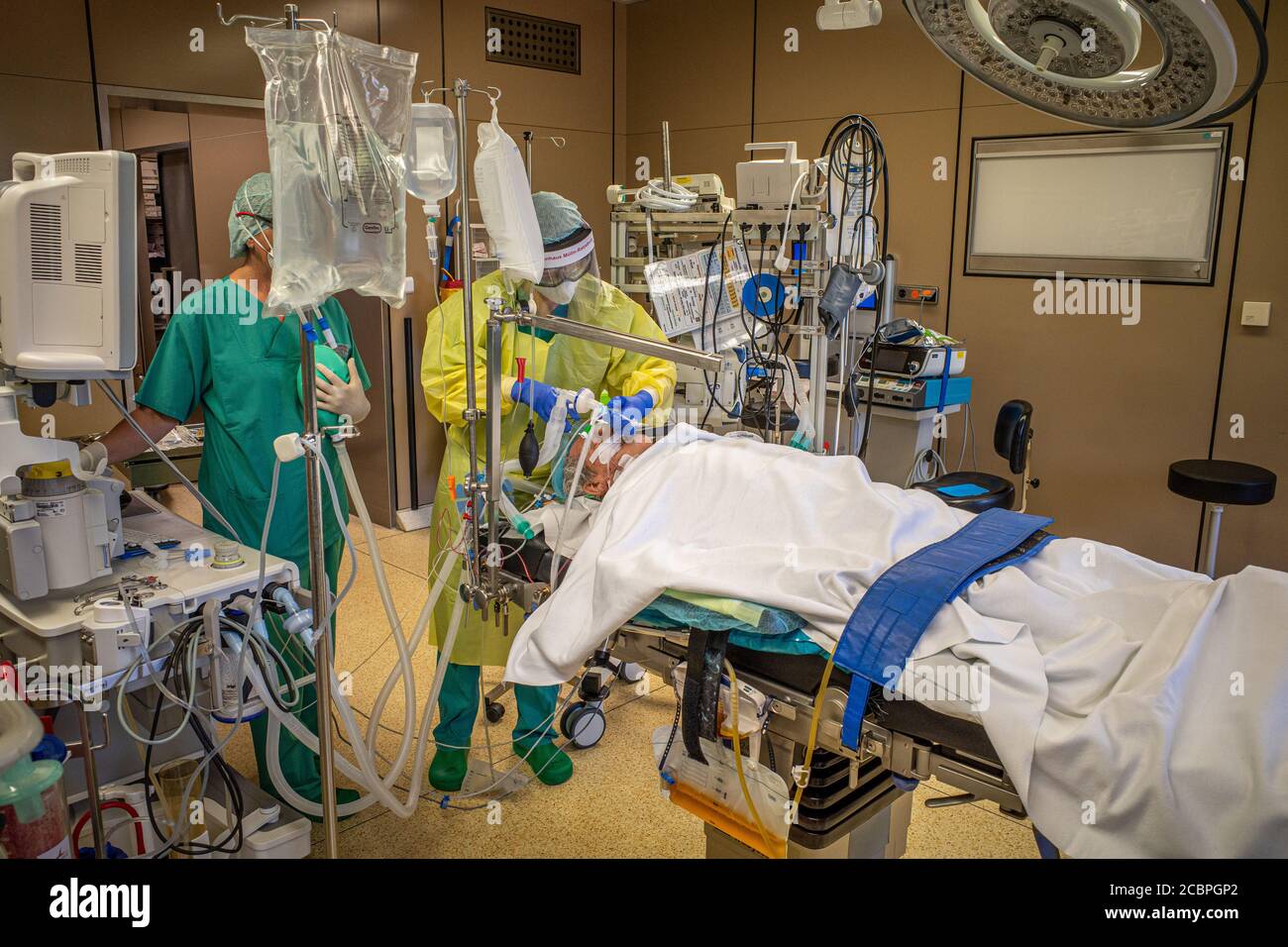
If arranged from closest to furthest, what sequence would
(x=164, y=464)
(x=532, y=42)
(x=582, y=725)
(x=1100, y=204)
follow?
(x=582, y=725)
(x=164, y=464)
(x=1100, y=204)
(x=532, y=42)

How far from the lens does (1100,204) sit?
3.90 meters

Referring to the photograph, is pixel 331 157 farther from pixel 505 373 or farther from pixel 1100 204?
pixel 1100 204

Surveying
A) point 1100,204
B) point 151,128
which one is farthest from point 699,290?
point 151,128

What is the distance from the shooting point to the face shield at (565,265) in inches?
94.6

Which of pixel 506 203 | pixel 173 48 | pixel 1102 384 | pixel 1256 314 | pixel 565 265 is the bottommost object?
pixel 1102 384

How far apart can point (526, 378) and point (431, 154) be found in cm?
71

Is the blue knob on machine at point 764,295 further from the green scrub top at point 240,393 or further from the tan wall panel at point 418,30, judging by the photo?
the tan wall panel at point 418,30

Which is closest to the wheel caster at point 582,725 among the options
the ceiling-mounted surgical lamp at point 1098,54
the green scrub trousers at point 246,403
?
the green scrub trousers at point 246,403

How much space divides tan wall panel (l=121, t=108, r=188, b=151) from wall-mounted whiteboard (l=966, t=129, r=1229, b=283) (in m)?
3.73

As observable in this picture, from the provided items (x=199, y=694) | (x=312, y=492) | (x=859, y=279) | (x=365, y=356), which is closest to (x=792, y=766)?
(x=312, y=492)

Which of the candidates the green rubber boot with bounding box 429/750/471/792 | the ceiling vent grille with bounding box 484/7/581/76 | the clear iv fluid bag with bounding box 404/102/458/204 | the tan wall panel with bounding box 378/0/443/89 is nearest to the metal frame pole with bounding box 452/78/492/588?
the clear iv fluid bag with bounding box 404/102/458/204

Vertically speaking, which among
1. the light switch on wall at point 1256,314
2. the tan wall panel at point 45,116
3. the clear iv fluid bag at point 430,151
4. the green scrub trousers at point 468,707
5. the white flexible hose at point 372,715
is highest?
the tan wall panel at point 45,116

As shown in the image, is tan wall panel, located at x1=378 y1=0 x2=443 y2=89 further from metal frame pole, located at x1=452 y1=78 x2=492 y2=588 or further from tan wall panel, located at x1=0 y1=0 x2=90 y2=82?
metal frame pole, located at x1=452 y1=78 x2=492 y2=588

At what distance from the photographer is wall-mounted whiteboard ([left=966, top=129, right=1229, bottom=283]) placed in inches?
144
